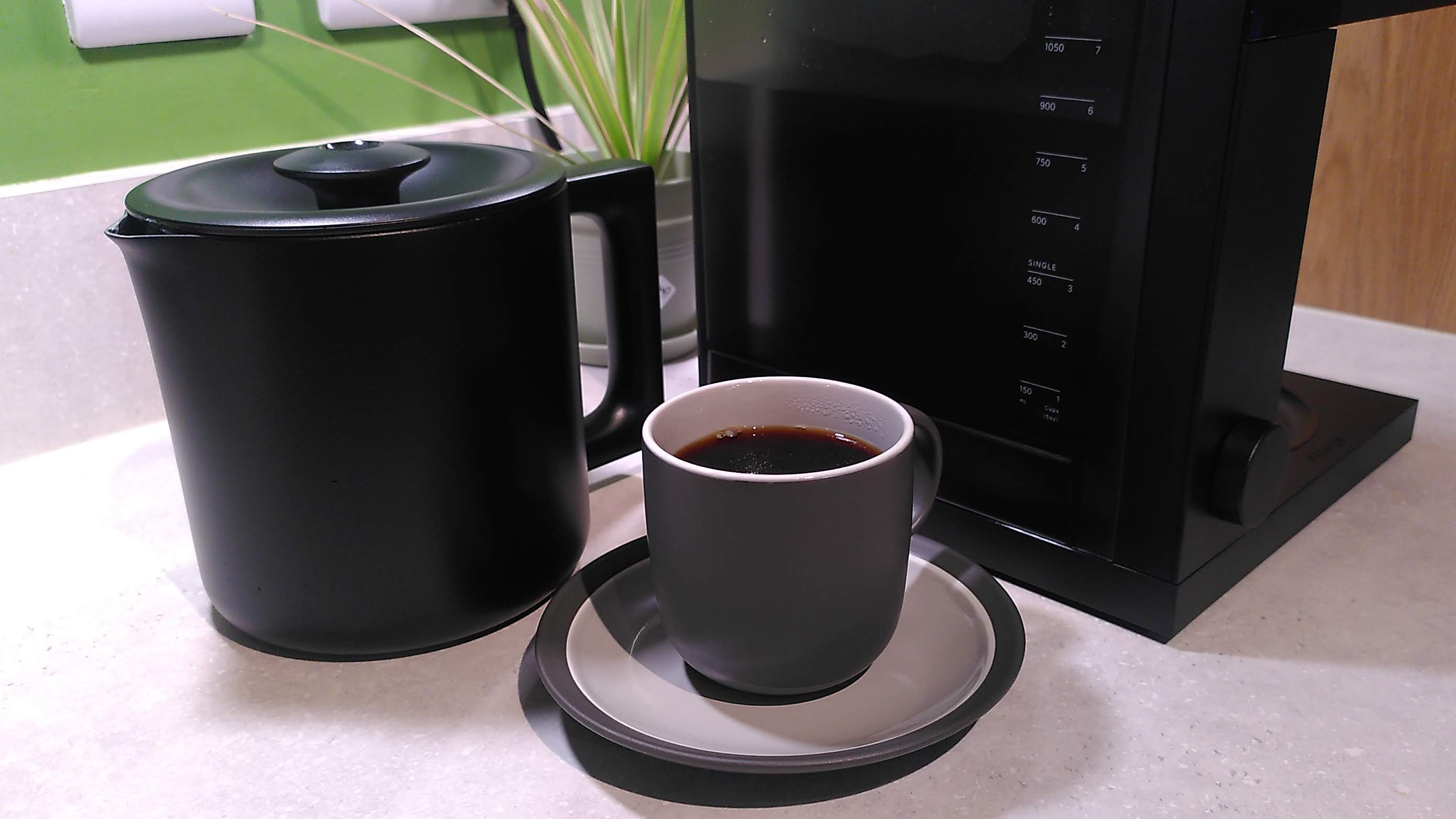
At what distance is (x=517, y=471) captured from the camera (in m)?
0.43

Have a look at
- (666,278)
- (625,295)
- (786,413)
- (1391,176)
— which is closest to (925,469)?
(786,413)

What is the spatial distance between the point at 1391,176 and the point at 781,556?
568 mm

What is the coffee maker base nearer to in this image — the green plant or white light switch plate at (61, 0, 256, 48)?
the green plant

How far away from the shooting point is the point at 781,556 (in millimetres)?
354

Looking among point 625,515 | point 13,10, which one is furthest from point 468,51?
point 625,515

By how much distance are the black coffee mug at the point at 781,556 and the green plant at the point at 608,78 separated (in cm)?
39

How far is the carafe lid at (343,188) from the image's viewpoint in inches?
14.2

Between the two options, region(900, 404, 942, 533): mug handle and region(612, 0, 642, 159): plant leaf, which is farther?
region(612, 0, 642, 159): plant leaf

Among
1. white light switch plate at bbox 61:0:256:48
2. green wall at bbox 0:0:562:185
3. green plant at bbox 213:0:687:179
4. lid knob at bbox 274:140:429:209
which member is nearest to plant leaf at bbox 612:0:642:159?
green plant at bbox 213:0:687:179

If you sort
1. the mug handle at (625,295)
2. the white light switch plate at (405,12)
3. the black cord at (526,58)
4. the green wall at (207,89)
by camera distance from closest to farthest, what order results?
the mug handle at (625,295) → the green wall at (207,89) → the white light switch plate at (405,12) → the black cord at (526,58)

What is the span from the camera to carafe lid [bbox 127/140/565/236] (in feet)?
1.19

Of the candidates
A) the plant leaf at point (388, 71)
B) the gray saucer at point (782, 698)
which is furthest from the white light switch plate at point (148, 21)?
the gray saucer at point (782, 698)

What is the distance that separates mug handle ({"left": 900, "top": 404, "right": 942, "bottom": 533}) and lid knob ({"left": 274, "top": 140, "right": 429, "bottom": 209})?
21 centimetres

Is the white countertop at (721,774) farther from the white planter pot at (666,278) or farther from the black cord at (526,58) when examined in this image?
the black cord at (526,58)
